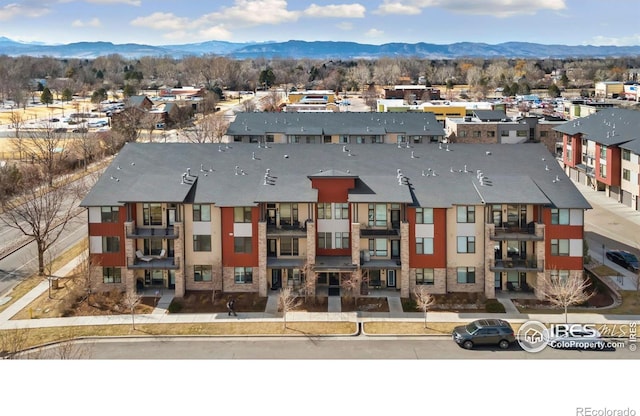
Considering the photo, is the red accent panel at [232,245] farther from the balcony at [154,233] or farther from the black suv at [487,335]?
the black suv at [487,335]

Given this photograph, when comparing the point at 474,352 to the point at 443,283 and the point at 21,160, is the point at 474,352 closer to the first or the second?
the point at 443,283

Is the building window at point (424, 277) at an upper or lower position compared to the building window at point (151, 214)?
lower

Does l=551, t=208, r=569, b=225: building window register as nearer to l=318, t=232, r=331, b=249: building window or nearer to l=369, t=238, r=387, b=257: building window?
l=369, t=238, r=387, b=257: building window

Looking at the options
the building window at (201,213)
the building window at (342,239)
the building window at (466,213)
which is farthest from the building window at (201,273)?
the building window at (466,213)

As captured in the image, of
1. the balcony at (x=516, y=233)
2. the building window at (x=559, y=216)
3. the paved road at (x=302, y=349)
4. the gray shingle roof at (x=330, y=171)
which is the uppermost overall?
the gray shingle roof at (x=330, y=171)

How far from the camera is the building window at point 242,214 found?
2747 centimetres

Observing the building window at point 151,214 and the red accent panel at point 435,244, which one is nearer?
the red accent panel at point 435,244

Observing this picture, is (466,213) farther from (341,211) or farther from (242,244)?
(242,244)

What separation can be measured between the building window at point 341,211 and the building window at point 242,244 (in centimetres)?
423

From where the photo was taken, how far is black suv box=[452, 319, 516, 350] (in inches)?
839

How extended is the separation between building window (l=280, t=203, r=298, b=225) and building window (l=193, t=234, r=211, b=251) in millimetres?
3489

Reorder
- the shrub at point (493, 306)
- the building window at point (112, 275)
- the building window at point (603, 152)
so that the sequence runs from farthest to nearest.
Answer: the building window at point (603, 152) → the building window at point (112, 275) → the shrub at point (493, 306)

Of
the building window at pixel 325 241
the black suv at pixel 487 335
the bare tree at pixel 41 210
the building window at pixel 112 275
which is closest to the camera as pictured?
the black suv at pixel 487 335

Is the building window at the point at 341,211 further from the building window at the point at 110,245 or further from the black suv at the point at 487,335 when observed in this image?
the building window at the point at 110,245
